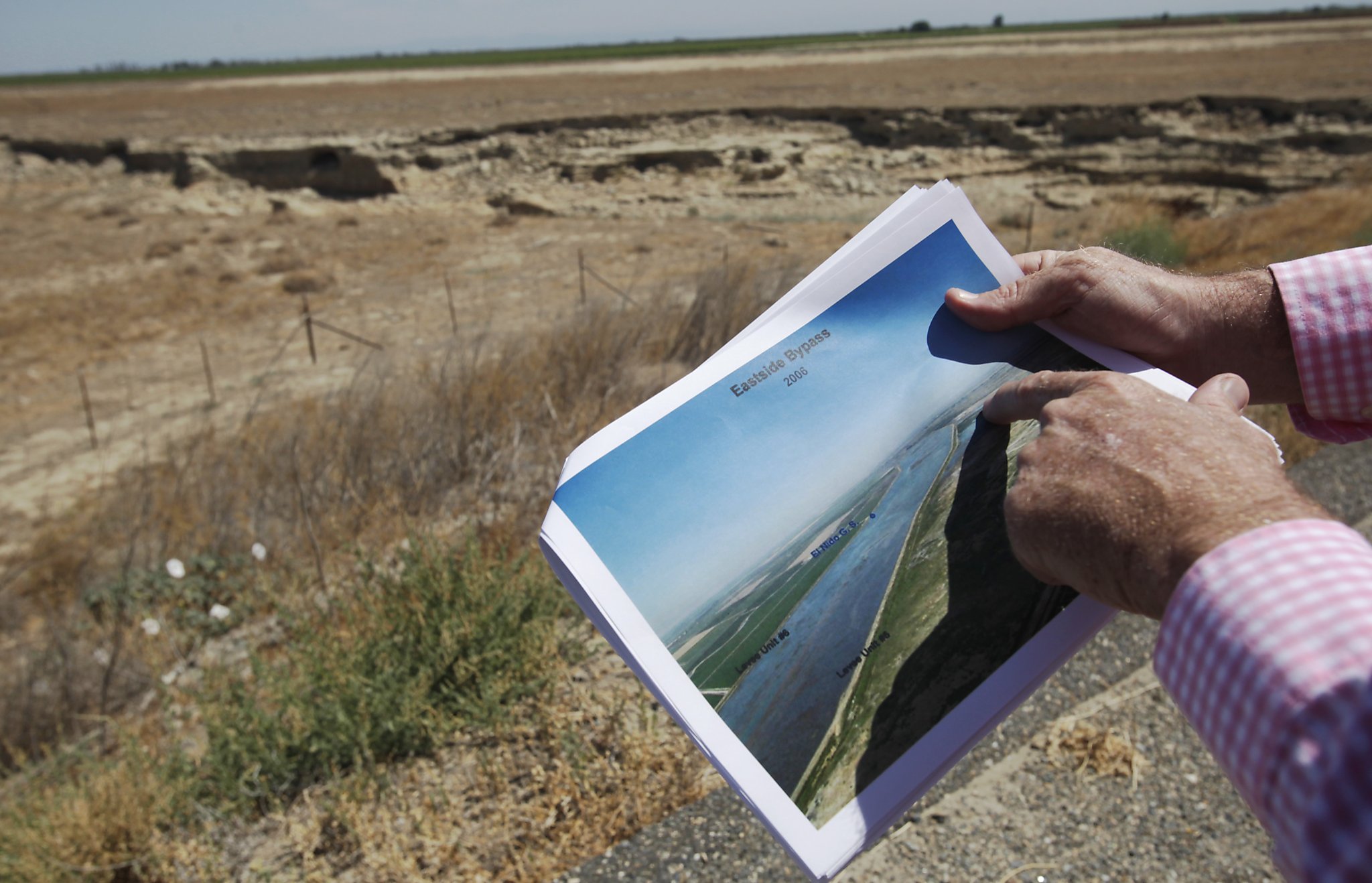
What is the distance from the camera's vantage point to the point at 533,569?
9.94 ft

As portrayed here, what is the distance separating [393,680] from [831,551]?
1.73 metres

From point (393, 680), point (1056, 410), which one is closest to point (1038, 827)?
point (1056, 410)

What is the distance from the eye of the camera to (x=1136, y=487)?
106cm

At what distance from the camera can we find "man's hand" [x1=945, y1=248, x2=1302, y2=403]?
1.43m

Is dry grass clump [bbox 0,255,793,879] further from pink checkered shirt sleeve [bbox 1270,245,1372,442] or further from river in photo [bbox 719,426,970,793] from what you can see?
pink checkered shirt sleeve [bbox 1270,245,1372,442]

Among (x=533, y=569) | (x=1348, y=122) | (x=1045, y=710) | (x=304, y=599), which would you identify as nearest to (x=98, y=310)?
(x=304, y=599)

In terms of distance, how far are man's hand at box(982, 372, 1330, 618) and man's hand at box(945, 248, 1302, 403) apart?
0.76 ft

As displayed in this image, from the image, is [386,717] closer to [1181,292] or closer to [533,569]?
[533,569]

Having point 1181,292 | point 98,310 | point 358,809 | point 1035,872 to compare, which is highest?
point 1181,292

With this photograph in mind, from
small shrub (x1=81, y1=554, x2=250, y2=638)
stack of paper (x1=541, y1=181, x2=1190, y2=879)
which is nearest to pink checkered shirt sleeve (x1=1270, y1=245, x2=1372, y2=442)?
stack of paper (x1=541, y1=181, x2=1190, y2=879)

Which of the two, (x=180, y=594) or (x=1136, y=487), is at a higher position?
(x=1136, y=487)

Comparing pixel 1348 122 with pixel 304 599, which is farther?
pixel 1348 122

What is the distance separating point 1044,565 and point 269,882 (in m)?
2.01

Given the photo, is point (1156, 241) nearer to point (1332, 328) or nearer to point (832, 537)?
point (1332, 328)
